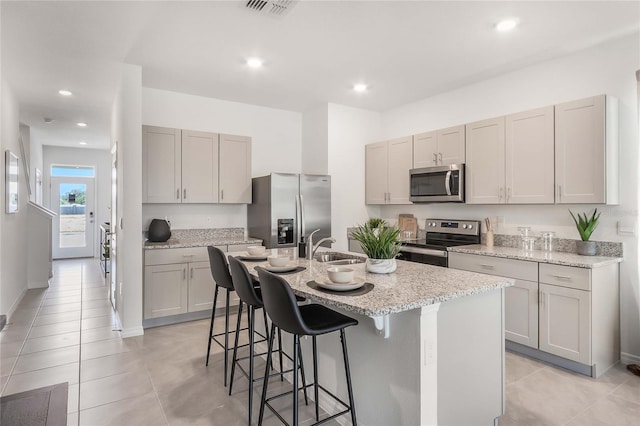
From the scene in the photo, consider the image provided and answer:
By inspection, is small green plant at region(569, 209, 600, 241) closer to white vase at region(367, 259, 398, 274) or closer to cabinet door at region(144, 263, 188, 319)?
white vase at region(367, 259, 398, 274)

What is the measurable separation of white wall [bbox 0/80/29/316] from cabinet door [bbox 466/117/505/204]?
16.2 ft

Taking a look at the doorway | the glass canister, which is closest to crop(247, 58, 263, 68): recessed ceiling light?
the glass canister

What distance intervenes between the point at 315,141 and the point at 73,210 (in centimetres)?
694

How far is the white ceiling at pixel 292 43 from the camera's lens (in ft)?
8.71

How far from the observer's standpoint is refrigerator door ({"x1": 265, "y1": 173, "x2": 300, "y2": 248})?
4367 millimetres

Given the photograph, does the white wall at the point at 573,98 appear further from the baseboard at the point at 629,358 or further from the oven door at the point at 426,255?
the oven door at the point at 426,255

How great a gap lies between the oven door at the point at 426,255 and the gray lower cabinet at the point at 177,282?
2033 millimetres

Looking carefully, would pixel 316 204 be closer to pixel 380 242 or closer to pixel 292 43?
pixel 292 43

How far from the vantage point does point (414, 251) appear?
4098mm

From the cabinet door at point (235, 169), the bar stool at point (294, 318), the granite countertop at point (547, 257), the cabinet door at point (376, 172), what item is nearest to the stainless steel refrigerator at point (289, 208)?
the cabinet door at point (235, 169)

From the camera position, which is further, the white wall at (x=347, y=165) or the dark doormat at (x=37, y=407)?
the white wall at (x=347, y=165)

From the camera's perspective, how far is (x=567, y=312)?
2.86 meters

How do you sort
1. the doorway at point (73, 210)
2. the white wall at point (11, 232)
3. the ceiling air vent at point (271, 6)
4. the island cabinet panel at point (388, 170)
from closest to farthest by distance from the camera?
1. the ceiling air vent at point (271, 6)
2. the white wall at point (11, 232)
3. the island cabinet panel at point (388, 170)
4. the doorway at point (73, 210)

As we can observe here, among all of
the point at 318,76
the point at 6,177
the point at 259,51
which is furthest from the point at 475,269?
the point at 6,177
